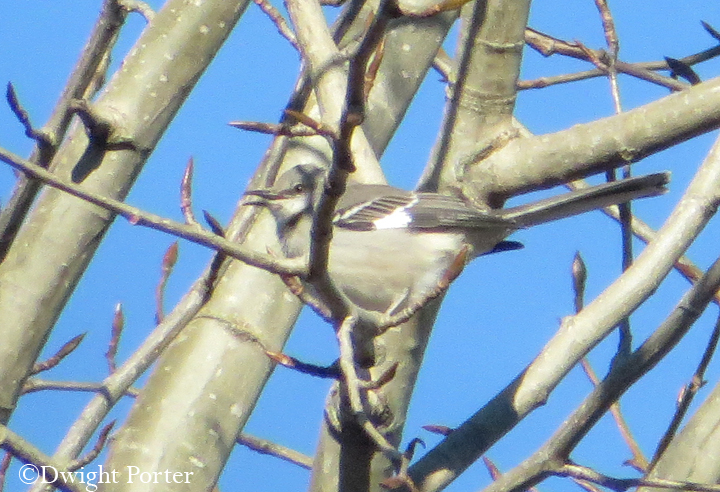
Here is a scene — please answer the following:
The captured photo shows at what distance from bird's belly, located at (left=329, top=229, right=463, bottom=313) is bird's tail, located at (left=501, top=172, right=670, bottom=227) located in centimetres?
27

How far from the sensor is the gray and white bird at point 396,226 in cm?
312

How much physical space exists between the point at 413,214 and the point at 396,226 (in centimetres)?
12

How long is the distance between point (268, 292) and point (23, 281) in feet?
2.32

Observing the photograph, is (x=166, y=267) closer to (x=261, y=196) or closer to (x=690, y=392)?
(x=261, y=196)

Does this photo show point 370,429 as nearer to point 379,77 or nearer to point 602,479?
point 602,479

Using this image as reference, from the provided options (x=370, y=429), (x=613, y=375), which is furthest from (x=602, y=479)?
(x=370, y=429)

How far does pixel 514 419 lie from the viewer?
2383 millimetres

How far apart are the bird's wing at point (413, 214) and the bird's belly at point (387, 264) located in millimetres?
50

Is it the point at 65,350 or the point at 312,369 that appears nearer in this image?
the point at 312,369

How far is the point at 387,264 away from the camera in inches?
132

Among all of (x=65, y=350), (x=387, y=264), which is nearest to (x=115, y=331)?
(x=65, y=350)

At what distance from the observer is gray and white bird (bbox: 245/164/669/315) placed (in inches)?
123

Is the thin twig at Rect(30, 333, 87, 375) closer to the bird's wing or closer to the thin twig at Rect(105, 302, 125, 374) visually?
the thin twig at Rect(105, 302, 125, 374)

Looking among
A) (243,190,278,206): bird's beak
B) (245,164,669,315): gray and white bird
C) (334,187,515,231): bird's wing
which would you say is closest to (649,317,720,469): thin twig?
(245,164,669,315): gray and white bird
